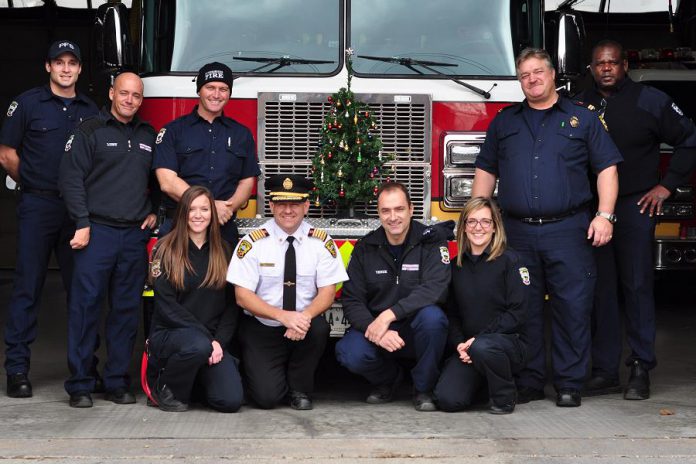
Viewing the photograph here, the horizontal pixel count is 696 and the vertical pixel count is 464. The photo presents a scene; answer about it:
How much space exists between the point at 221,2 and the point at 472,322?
243cm

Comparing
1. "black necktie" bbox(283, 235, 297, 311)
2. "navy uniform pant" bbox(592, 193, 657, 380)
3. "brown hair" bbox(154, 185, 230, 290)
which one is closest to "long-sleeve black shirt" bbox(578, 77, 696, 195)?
"navy uniform pant" bbox(592, 193, 657, 380)

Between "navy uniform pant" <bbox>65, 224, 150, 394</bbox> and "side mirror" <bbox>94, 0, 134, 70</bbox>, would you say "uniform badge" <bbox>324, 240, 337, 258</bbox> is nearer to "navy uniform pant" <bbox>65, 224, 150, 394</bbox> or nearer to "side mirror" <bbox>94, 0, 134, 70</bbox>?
"navy uniform pant" <bbox>65, 224, 150, 394</bbox>

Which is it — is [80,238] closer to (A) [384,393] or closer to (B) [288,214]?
(B) [288,214]

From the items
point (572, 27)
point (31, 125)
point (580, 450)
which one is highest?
point (572, 27)

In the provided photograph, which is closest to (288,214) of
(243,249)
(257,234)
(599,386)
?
(257,234)

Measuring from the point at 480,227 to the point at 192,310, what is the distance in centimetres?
161

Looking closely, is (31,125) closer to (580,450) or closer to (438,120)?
(438,120)

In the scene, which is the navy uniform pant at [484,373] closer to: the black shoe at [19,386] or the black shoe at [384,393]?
the black shoe at [384,393]

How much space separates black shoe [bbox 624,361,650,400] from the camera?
22.3 feet

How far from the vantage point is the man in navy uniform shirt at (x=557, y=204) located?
650 cm

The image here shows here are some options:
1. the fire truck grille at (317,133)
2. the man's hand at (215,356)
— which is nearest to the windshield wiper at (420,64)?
the fire truck grille at (317,133)

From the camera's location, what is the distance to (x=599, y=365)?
7.05m

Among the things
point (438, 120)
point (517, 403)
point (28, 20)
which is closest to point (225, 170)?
point (438, 120)

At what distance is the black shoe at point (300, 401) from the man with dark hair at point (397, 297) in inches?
11.3
